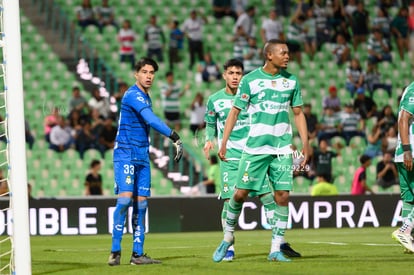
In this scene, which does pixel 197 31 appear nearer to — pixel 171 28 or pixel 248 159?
pixel 171 28

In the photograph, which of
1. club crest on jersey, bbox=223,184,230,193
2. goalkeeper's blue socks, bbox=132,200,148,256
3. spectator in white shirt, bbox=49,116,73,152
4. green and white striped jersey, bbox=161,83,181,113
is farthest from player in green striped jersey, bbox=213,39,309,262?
green and white striped jersey, bbox=161,83,181,113

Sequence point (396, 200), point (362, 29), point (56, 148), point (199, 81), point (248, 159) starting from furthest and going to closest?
point (362, 29) → point (199, 81) → point (56, 148) → point (396, 200) → point (248, 159)

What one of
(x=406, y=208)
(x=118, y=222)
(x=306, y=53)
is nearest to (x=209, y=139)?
(x=118, y=222)

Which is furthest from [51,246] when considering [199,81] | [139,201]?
[199,81]

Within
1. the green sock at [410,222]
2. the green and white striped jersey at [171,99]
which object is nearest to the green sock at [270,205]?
the green sock at [410,222]

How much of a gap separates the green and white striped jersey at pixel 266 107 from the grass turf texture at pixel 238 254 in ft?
4.03

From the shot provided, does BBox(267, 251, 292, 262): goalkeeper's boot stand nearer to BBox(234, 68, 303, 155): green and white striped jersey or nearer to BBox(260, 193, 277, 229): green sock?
BBox(260, 193, 277, 229): green sock

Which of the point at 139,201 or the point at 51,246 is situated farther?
the point at 51,246

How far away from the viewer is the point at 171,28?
94.0 feet

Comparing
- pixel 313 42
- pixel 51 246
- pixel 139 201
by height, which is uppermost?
pixel 313 42

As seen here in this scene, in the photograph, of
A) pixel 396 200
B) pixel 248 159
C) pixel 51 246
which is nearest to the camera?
pixel 248 159

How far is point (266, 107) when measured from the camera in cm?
1155

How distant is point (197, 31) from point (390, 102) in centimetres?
525

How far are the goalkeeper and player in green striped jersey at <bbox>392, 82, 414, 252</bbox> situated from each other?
2.88 m
